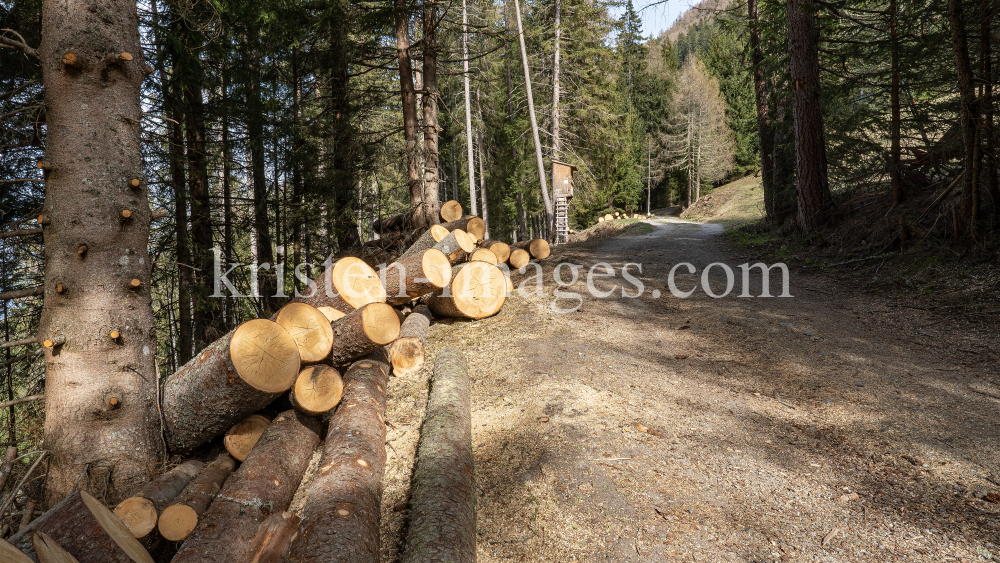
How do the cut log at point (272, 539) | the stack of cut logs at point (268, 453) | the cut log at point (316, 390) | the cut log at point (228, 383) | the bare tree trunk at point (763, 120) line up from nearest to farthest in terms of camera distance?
the cut log at point (272, 539), the stack of cut logs at point (268, 453), the cut log at point (228, 383), the cut log at point (316, 390), the bare tree trunk at point (763, 120)

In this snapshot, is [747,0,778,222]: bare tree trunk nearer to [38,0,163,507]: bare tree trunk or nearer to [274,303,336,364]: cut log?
[274,303,336,364]: cut log

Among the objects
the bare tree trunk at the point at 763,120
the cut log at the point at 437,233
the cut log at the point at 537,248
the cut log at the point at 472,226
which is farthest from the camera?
the bare tree trunk at the point at 763,120

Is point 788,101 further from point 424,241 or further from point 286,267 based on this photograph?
point 286,267

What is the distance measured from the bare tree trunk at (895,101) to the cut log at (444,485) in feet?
30.5

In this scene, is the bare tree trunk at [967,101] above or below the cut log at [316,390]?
above

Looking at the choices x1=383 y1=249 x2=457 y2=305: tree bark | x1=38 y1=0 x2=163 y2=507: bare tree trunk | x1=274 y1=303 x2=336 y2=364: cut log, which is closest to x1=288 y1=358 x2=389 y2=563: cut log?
x1=274 y1=303 x2=336 y2=364: cut log

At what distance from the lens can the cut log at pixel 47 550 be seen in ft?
6.19

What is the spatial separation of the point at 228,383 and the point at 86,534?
107 cm

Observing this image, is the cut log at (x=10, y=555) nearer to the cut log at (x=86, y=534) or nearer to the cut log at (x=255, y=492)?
the cut log at (x=86, y=534)

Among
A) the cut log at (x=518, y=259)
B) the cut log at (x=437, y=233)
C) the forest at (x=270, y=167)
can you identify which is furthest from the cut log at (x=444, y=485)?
the cut log at (x=518, y=259)

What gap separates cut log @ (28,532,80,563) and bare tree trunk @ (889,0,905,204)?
11.7 m

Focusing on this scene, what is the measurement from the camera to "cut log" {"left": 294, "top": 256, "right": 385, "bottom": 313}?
5.12 m

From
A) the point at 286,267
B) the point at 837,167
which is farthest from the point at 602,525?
the point at 837,167

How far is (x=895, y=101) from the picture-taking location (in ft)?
26.8
